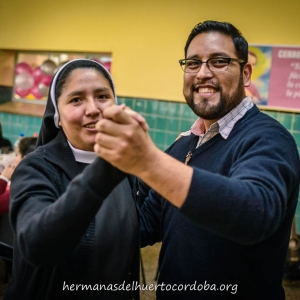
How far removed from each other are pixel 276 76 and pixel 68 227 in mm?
3357

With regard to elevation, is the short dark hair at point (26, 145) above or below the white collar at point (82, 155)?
below

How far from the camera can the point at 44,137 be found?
1198 mm

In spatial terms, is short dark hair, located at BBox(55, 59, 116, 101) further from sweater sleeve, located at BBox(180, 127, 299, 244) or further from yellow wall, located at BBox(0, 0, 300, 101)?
yellow wall, located at BBox(0, 0, 300, 101)

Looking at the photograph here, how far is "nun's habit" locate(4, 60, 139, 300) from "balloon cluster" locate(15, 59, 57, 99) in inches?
172

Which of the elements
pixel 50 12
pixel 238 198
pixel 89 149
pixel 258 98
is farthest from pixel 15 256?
pixel 50 12

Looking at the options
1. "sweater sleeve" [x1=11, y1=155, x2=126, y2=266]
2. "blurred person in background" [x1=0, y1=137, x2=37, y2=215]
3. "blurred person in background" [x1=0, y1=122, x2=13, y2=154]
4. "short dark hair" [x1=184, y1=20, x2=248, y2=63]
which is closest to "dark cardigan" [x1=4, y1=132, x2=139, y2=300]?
"sweater sleeve" [x1=11, y1=155, x2=126, y2=266]

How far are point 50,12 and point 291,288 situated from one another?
451cm

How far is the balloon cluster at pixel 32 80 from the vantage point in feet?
17.3

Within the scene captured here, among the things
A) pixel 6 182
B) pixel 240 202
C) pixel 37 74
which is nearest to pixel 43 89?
pixel 37 74

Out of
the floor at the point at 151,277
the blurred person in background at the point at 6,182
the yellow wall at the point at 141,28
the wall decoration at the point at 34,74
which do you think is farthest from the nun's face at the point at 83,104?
the wall decoration at the point at 34,74

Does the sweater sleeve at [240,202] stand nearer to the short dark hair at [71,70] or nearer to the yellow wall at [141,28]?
the short dark hair at [71,70]

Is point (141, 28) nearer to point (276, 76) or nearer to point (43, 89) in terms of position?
point (276, 76)

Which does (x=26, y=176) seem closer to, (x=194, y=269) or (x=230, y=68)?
(x=194, y=269)

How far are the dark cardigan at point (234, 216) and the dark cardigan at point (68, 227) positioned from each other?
180 millimetres
